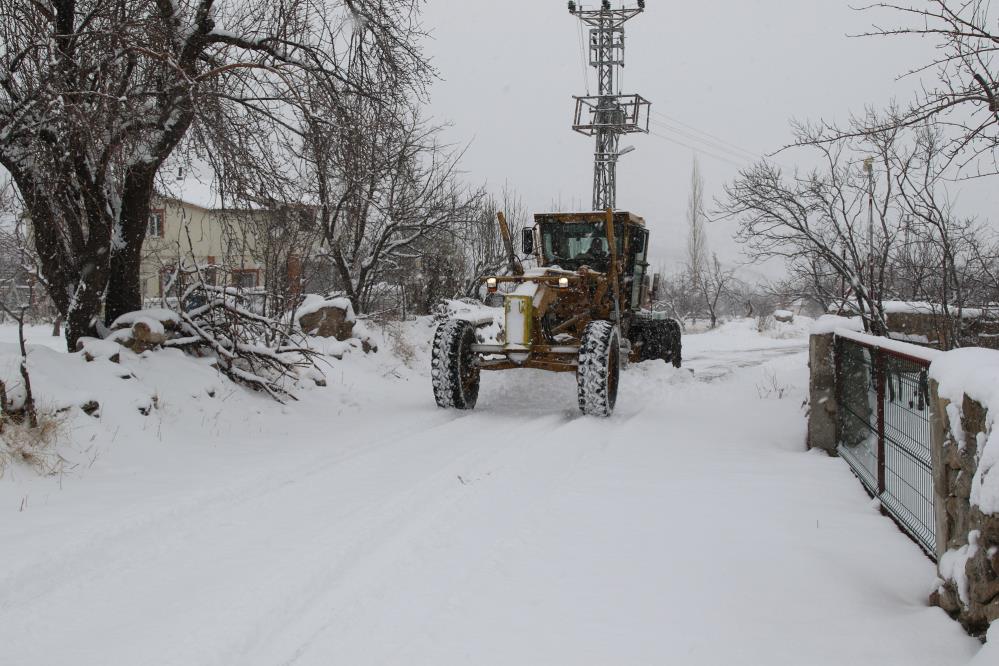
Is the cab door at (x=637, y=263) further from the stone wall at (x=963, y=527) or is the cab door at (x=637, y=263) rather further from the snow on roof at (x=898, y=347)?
the stone wall at (x=963, y=527)

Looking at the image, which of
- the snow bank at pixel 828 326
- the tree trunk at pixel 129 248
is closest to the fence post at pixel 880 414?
the snow bank at pixel 828 326

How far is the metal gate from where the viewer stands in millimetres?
4094

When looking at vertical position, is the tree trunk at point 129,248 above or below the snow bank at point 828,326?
above

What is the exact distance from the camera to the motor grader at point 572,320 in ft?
27.6

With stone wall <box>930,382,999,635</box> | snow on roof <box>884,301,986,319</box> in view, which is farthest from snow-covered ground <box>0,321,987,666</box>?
snow on roof <box>884,301,986,319</box>

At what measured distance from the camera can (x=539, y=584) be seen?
3570 millimetres

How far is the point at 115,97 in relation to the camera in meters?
5.32

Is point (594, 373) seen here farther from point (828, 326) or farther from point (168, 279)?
point (168, 279)

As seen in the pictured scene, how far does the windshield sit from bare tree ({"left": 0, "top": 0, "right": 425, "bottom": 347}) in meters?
3.36

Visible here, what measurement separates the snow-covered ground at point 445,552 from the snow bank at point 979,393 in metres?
0.63

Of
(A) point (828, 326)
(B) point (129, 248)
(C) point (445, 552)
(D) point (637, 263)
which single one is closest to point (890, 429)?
(A) point (828, 326)

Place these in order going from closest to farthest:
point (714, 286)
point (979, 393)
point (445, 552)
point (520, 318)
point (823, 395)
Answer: point (979, 393), point (445, 552), point (823, 395), point (520, 318), point (714, 286)

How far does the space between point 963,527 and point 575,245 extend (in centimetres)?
809

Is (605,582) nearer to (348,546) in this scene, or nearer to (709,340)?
(348,546)
